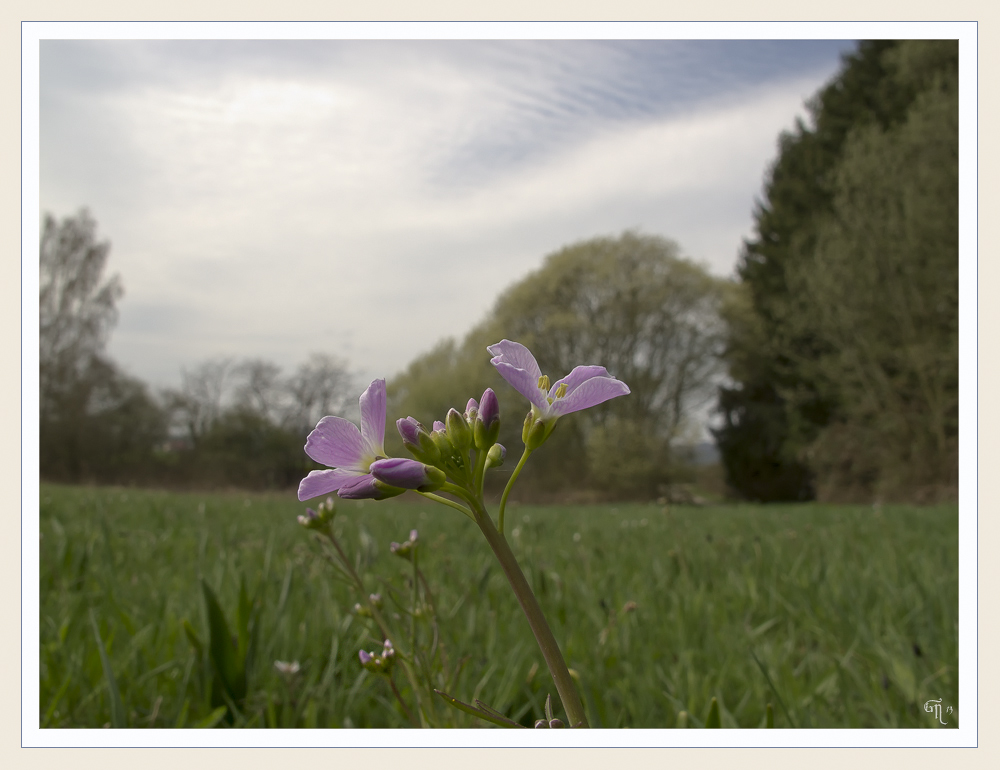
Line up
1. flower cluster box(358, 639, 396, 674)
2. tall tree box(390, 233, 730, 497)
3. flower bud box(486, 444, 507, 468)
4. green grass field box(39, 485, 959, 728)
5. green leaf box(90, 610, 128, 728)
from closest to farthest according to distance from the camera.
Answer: flower bud box(486, 444, 507, 468), flower cluster box(358, 639, 396, 674), green leaf box(90, 610, 128, 728), green grass field box(39, 485, 959, 728), tall tree box(390, 233, 730, 497)

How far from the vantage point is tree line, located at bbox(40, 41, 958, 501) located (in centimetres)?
806

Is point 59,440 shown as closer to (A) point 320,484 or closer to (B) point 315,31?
(B) point 315,31

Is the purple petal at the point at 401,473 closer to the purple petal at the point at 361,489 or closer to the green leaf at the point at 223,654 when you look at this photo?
the purple petal at the point at 361,489

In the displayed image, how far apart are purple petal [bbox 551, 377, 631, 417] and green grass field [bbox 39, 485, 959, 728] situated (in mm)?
650

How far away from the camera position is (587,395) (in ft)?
1.73

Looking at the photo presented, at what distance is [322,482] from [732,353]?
66.4ft

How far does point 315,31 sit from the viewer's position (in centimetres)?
193

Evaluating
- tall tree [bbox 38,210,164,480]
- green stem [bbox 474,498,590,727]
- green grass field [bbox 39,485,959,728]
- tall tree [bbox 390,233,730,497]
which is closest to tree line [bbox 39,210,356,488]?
tall tree [bbox 38,210,164,480]

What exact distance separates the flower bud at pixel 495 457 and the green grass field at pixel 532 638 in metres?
0.61

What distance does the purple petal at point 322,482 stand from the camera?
0.54 meters

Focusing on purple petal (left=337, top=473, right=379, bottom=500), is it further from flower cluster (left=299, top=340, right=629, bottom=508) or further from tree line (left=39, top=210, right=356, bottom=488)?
tree line (left=39, top=210, right=356, bottom=488)

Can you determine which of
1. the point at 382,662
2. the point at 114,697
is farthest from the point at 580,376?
the point at 114,697

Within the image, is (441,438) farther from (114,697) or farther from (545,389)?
(114,697)

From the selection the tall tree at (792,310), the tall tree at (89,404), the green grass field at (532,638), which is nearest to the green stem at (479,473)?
the green grass field at (532,638)
